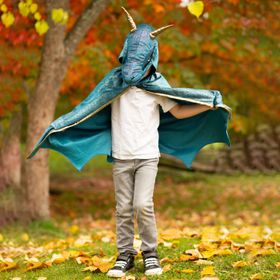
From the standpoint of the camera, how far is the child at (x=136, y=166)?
4949 mm

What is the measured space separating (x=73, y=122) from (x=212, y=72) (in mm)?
10483

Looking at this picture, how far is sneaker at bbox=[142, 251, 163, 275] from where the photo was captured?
4949 mm

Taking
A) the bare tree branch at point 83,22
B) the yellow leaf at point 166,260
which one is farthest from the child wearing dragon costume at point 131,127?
the bare tree branch at point 83,22

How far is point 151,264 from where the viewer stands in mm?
4992

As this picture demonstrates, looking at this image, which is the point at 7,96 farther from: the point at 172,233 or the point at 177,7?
the point at 172,233

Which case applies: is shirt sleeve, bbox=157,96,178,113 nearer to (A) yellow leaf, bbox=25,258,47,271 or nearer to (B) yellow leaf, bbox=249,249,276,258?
(B) yellow leaf, bbox=249,249,276,258

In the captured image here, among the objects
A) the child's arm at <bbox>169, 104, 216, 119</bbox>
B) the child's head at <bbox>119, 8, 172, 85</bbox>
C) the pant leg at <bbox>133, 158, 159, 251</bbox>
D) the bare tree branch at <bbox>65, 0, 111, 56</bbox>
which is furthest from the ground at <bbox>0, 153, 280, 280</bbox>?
the bare tree branch at <bbox>65, 0, 111, 56</bbox>

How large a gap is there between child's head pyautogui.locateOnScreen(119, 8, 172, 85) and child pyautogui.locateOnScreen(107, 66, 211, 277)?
0.17 m

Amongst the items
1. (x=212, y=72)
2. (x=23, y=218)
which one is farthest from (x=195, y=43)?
(x=23, y=218)

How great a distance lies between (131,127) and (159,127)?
55 cm

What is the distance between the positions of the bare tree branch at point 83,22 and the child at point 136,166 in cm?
511

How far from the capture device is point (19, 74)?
1144 cm

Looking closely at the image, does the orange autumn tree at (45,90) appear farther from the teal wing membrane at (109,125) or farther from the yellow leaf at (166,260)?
the yellow leaf at (166,260)

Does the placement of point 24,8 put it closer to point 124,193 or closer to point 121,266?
point 124,193
